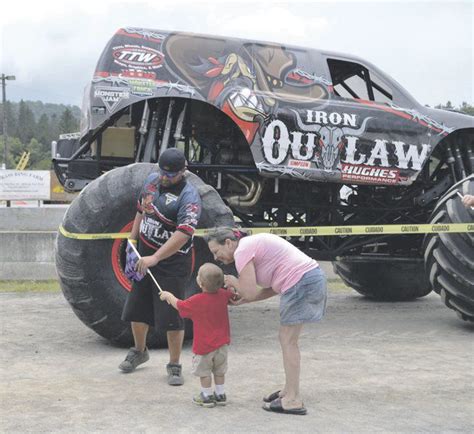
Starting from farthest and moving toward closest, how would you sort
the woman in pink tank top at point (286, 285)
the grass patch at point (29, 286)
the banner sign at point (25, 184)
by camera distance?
the banner sign at point (25, 184)
the grass patch at point (29, 286)
the woman in pink tank top at point (286, 285)

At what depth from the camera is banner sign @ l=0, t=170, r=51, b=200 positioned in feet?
77.0

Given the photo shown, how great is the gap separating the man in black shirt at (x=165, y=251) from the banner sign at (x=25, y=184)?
18699mm

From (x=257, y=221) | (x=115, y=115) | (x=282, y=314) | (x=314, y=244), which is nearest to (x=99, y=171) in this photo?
Result: (x=115, y=115)

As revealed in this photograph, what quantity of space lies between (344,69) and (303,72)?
0.68m

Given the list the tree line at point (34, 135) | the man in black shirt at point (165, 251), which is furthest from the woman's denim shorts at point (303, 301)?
the tree line at point (34, 135)

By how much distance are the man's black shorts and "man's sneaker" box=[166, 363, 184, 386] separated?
281 mm

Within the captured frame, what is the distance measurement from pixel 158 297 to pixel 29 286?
17.5 ft

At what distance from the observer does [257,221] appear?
8.52 m

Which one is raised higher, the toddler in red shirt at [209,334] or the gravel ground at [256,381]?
the toddler in red shirt at [209,334]

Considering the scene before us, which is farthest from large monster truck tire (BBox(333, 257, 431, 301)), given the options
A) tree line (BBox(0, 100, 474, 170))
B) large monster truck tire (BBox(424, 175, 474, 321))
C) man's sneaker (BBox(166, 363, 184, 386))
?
tree line (BBox(0, 100, 474, 170))

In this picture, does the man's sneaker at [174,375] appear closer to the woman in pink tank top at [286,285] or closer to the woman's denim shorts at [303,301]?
the woman in pink tank top at [286,285]

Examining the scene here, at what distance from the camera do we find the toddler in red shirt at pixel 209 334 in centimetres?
488

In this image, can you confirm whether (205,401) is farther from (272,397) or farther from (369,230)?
(369,230)

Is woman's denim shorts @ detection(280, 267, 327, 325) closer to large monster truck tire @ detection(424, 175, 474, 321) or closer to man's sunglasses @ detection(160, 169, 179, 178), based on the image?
man's sunglasses @ detection(160, 169, 179, 178)
